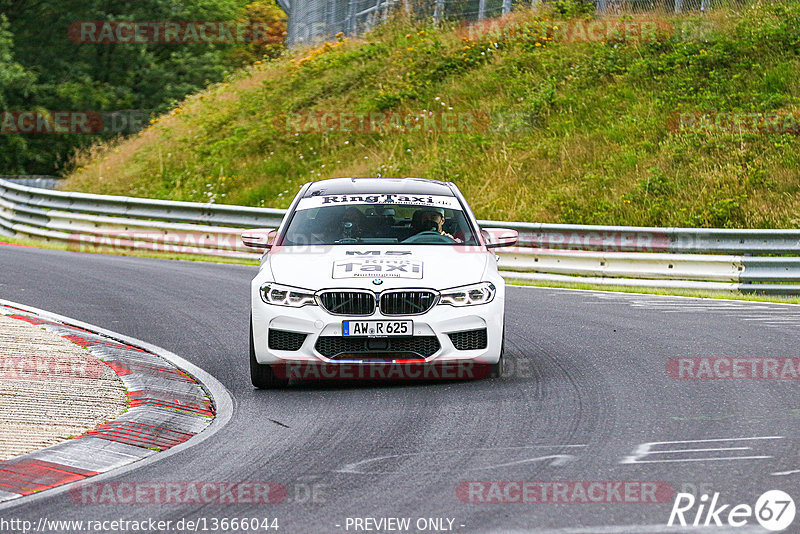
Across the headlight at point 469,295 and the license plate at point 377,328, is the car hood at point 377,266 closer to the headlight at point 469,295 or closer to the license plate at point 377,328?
the headlight at point 469,295

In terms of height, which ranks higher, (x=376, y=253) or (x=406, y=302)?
(x=376, y=253)

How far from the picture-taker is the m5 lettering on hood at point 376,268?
28.3 ft

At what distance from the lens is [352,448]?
22.3 feet

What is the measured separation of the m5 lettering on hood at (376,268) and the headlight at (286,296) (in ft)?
0.90

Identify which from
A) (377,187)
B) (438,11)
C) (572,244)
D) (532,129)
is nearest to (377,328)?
(377,187)

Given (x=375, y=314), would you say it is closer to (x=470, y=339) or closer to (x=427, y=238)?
(x=470, y=339)

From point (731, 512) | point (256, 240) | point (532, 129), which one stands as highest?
point (532, 129)

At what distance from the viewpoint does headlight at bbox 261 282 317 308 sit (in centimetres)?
855

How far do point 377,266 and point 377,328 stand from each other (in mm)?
548

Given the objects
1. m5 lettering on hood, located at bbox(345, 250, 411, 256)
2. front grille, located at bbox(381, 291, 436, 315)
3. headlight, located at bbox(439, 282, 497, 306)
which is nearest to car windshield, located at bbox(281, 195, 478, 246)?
m5 lettering on hood, located at bbox(345, 250, 411, 256)

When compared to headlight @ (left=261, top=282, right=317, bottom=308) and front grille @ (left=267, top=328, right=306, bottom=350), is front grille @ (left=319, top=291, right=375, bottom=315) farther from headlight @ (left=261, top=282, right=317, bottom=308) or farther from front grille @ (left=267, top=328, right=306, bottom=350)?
front grille @ (left=267, top=328, right=306, bottom=350)

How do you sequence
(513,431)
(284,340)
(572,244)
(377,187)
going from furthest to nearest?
(572,244), (377,187), (284,340), (513,431)

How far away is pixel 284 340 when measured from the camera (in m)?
8.59

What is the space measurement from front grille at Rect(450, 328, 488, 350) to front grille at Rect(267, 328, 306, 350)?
1.16 m
